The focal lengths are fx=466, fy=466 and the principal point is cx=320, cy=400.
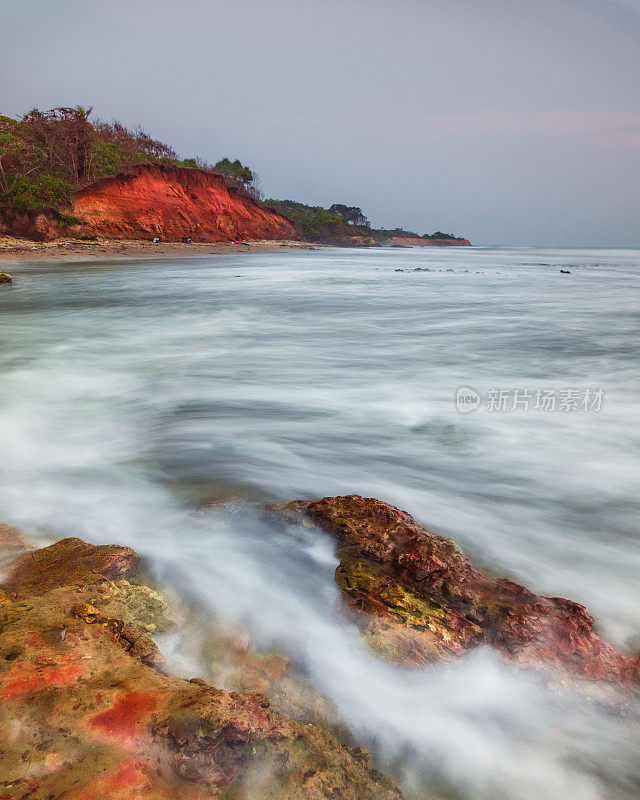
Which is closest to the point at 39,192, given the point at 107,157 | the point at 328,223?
the point at 107,157

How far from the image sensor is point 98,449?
3375 mm

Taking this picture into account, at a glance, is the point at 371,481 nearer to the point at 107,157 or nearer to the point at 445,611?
the point at 445,611

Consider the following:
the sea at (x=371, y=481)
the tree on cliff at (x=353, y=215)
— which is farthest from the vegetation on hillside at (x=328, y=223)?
the sea at (x=371, y=481)

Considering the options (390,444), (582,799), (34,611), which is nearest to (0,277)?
(390,444)

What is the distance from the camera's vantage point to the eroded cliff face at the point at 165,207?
1145 inches

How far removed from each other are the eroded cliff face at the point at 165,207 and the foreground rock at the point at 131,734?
3169 centimetres

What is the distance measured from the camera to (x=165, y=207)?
109ft

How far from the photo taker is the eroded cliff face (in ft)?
95.4

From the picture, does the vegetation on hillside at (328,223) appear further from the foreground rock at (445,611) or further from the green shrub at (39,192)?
the foreground rock at (445,611)

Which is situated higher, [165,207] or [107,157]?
[107,157]

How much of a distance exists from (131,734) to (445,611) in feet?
3.47

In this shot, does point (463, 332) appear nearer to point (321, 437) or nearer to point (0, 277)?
point (321, 437)

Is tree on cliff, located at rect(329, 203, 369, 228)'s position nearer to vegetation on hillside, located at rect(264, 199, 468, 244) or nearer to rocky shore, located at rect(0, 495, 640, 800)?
vegetation on hillside, located at rect(264, 199, 468, 244)

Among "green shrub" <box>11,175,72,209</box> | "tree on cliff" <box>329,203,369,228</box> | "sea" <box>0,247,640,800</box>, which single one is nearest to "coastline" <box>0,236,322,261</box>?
"green shrub" <box>11,175,72,209</box>
